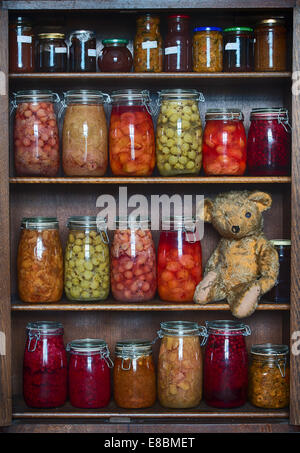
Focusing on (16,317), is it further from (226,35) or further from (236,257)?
(226,35)

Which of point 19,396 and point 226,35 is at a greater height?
point 226,35

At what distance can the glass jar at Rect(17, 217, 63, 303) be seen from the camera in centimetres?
213

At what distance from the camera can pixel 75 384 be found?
7.00 feet

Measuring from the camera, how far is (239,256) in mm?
2209

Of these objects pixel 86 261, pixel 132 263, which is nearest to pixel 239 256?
pixel 132 263

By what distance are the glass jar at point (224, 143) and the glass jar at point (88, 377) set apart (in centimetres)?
68

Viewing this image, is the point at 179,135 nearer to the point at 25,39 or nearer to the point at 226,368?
the point at 25,39

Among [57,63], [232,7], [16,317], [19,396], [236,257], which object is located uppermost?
[232,7]

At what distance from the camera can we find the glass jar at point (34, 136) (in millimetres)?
2123

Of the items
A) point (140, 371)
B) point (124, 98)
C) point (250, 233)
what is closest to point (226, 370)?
point (140, 371)

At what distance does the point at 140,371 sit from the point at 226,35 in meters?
Answer: 1.09

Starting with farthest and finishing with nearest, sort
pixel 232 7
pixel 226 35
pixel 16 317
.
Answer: pixel 16 317 → pixel 226 35 → pixel 232 7

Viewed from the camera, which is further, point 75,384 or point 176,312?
point 176,312

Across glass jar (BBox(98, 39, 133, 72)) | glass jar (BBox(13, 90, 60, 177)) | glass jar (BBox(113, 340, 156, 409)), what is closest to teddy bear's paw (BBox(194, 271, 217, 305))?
glass jar (BBox(113, 340, 156, 409))
